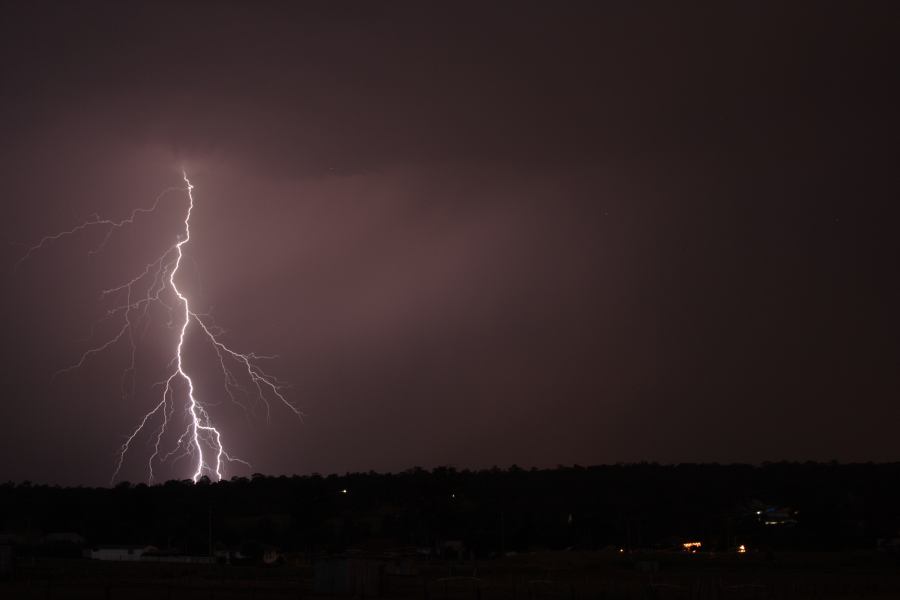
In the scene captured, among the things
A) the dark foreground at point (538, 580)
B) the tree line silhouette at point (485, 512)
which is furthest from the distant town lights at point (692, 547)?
the dark foreground at point (538, 580)

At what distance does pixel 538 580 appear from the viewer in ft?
168

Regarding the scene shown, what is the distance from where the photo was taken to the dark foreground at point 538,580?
4138 centimetres

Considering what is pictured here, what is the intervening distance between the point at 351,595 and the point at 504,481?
394 feet

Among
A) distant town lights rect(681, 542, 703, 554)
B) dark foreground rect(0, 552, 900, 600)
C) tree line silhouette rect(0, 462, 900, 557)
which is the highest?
tree line silhouette rect(0, 462, 900, 557)

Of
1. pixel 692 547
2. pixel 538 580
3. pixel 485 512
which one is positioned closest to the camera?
pixel 538 580

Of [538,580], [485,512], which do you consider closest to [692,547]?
[485,512]

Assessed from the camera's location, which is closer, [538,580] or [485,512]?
[538,580]

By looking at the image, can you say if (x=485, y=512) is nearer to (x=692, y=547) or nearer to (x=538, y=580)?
(x=692, y=547)

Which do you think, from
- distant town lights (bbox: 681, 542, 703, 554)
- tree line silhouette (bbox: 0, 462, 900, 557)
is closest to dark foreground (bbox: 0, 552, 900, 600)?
distant town lights (bbox: 681, 542, 703, 554)

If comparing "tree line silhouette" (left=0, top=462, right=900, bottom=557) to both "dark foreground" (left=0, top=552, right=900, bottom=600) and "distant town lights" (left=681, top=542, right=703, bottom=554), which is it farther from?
"dark foreground" (left=0, top=552, right=900, bottom=600)

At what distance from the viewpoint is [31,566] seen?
203ft

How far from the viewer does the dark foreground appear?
41375 mm

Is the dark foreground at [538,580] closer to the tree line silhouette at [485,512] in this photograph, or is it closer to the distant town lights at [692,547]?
A: the distant town lights at [692,547]

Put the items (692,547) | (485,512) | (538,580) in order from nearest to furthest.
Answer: (538,580) < (692,547) < (485,512)
